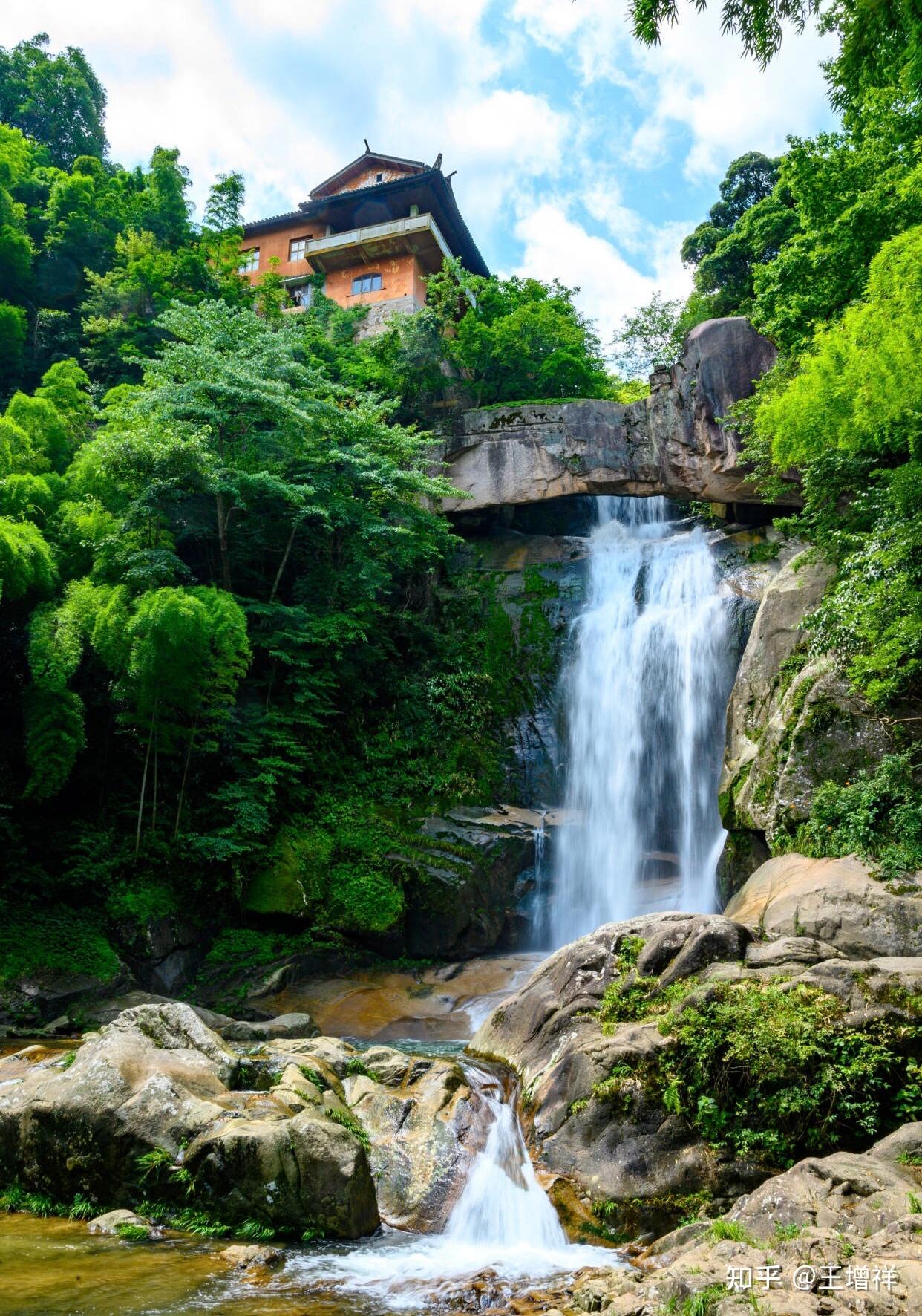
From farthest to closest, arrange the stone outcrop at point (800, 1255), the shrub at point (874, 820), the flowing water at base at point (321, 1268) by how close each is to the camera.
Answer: the shrub at point (874, 820), the flowing water at base at point (321, 1268), the stone outcrop at point (800, 1255)

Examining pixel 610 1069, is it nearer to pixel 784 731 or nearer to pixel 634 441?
pixel 784 731

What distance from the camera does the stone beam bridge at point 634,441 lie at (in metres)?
20.0

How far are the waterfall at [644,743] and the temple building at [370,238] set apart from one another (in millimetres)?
14230

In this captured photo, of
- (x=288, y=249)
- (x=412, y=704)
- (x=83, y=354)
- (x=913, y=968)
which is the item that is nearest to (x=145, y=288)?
(x=83, y=354)

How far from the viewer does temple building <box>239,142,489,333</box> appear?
29.9 meters

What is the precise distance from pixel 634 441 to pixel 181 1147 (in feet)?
61.0

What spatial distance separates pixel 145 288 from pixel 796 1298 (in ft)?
88.2

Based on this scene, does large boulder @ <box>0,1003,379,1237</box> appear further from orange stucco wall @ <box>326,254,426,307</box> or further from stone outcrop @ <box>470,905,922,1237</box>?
orange stucco wall @ <box>326,254,426,307</box>

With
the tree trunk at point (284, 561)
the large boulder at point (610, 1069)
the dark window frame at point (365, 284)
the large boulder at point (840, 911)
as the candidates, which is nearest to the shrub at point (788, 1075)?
the large boulder at point (610, 1069)

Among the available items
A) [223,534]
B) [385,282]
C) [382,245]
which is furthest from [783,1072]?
[382,245]

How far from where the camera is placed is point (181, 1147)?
20.0 feet

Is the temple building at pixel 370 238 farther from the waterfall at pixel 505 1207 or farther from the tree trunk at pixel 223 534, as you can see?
the waterfall at pixel 505 1207

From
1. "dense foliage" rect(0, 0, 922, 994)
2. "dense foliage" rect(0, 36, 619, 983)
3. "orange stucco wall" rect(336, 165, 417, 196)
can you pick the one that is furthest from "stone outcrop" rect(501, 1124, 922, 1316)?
"orange stucco wall" rect(336, 165, 417, 196)

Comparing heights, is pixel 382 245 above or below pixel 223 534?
above
